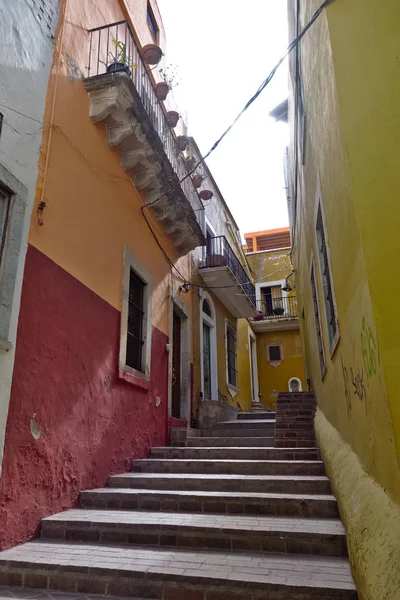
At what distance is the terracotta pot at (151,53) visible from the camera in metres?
8.31

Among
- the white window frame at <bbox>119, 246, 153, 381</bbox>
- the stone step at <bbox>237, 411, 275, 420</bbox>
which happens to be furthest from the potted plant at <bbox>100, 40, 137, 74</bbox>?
the stone step at <bbox>237, 411, 275, 420</bbox>

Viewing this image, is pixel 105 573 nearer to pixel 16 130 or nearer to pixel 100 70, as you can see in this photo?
pixel 16 130

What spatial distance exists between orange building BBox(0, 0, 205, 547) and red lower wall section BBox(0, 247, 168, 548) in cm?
2

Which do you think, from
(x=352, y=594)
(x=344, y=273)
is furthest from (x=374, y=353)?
(x=352, y=594)

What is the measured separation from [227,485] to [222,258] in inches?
294

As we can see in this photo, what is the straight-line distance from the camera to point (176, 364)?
9352 millimetres

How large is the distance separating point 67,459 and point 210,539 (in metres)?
1.87

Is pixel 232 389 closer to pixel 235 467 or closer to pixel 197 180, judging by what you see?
pixel 197 180

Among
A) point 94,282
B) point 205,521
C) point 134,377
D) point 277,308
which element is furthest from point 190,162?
point 277,308

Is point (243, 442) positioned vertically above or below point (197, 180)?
below

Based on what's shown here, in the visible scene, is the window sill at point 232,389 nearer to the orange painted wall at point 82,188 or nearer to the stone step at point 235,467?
the orange painted wall at point 82,188

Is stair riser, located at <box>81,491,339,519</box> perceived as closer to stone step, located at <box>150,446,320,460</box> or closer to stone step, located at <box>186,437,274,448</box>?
stone step, located at <box>150,446,320,460</box>

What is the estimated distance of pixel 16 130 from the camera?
4445mm

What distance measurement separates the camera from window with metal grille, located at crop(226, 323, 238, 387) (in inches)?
540
